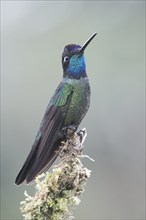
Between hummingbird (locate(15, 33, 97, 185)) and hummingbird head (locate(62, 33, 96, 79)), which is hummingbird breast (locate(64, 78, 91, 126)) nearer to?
hummingbird (locate(15, 33, 97, 185))

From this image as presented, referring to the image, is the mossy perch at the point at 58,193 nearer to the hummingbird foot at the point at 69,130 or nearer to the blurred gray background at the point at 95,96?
the hummingbird foot at the point at 69,130

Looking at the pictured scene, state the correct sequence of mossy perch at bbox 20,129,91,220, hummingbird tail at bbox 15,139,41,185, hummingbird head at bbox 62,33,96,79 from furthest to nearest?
hummingbird head at bbox 62,33,96,79 → hummingbird tail at bbox 15,139,41,185 → mossy perch at bbox 20,129,91,220

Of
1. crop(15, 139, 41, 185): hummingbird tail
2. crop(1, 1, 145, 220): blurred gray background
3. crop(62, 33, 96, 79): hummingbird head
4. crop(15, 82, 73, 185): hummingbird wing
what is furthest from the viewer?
crop(1, 1, 145, 220): blurred gray background

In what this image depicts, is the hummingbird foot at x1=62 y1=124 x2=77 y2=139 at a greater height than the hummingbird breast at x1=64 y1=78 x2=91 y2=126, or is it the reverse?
the hummingbird breast at x1=64 y1=78 x2=91 y2=126

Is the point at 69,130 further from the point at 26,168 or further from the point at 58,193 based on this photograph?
the point at 58,193

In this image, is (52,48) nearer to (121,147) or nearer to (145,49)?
(145,49)

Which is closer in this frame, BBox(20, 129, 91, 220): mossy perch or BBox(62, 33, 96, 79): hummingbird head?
BBox(20, 129, 91, 220): mossy perch

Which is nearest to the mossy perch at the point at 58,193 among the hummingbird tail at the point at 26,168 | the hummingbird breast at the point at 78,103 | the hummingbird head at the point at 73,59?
the hummingbird tail at the point at 26,168

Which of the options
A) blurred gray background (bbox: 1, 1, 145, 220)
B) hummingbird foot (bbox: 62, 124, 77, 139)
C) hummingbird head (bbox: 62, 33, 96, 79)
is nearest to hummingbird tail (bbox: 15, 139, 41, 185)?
hummingbird foot (bbox: 62, 124, 77, 139)
